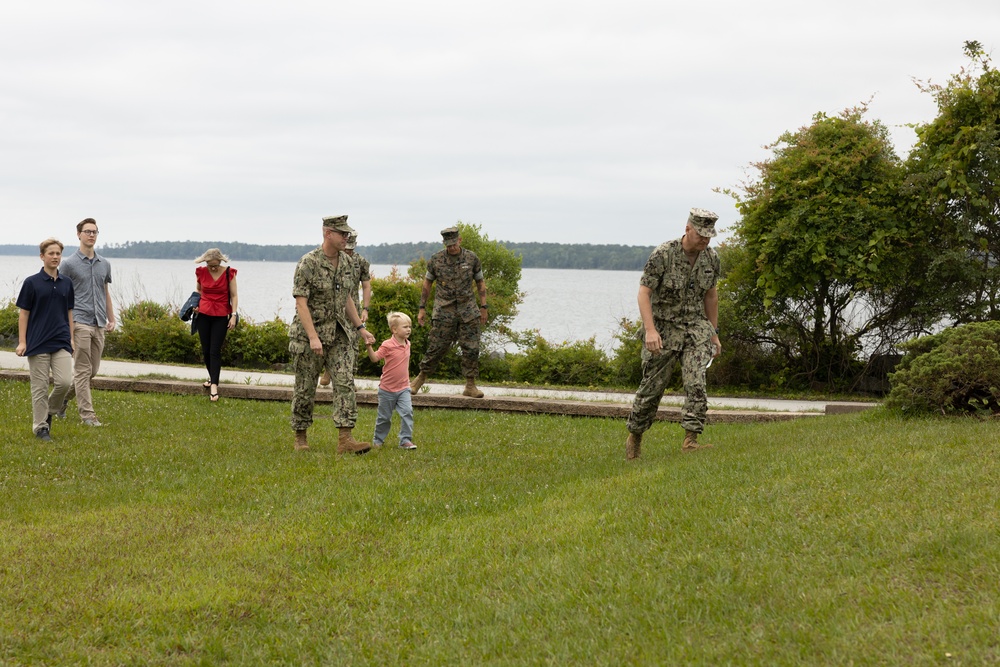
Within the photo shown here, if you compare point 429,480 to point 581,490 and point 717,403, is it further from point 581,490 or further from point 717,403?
point 717,403

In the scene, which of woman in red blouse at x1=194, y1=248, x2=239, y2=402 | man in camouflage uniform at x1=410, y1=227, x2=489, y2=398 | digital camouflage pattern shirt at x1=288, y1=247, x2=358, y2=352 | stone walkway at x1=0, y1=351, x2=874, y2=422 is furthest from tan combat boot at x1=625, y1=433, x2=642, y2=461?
woman in red blouse at x1=194, y1=248, x2=239, y2=402

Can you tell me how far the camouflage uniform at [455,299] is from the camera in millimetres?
13469

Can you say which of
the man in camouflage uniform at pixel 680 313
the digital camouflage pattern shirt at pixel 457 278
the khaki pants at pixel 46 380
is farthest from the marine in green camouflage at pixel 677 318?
the khaki pants at pixel 46 380

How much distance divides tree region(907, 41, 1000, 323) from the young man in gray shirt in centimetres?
1213

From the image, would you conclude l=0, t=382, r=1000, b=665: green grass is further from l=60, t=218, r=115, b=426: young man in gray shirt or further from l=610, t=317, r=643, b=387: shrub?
l=610, t=317, r=643, b=387: shrub

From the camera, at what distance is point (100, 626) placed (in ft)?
16.6

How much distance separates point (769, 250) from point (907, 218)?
7.34 ft

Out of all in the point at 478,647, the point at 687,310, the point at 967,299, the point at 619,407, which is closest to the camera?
the point at 478,647

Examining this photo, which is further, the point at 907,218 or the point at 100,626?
the point at 907,218

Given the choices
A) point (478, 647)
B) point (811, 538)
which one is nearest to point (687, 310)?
point (811, 538)

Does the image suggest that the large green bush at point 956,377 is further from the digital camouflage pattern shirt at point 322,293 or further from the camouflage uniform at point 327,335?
the digital camouflage pattern shirt at point 322,293

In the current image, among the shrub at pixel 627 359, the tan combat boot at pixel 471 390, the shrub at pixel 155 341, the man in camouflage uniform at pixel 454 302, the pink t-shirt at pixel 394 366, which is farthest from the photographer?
the shrub at pixel 155 341

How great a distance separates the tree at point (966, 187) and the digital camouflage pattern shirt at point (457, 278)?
741cm

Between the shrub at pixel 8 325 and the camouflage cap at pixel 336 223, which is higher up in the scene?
the camouflage cap at pixel 336 223
